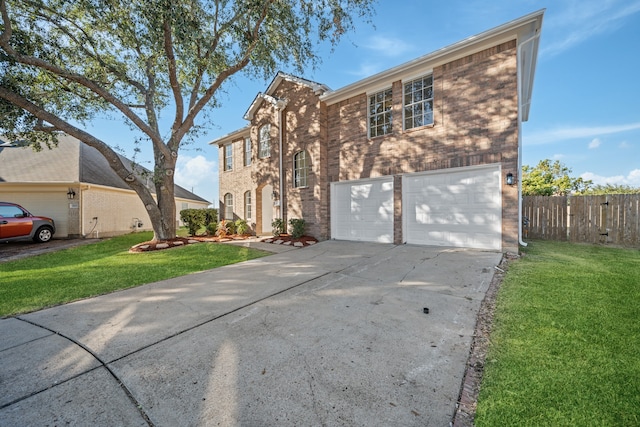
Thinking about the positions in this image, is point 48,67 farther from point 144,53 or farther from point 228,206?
point 228,206

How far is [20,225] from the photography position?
34.8ft

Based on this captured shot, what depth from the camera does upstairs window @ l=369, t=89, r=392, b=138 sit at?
8.87 meters

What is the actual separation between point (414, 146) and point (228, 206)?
35.8 feet

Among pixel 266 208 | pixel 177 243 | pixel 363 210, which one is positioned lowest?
pixel 177 243

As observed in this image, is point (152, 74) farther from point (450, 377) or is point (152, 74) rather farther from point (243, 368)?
point (450, 377)

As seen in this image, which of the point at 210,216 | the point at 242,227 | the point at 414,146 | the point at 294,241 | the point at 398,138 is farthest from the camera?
the point at 210,216

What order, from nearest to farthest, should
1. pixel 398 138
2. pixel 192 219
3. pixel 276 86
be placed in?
pixel 398 138 < pixel 276 86 < pixel 192 219

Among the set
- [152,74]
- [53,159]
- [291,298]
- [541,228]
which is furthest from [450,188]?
[53,159]

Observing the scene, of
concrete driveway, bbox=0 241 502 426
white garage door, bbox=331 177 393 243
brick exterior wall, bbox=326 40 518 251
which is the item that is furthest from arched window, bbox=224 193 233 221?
concrete driveway, bbox=0 241 502 426

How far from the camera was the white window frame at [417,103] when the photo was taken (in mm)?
7961

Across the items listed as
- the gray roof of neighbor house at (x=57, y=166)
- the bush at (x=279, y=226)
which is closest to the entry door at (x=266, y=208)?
the bush at (x=279, y=226)

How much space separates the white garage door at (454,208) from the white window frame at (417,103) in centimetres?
167

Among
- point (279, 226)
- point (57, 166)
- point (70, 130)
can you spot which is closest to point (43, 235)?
point (57, 166)

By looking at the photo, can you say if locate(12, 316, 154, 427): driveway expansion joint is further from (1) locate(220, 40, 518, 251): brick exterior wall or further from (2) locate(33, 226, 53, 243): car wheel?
(2) locate(33, 226, 53, 243): car wheel
